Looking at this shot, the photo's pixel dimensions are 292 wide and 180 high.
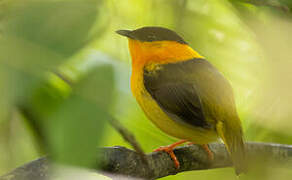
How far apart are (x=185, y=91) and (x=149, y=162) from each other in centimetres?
59

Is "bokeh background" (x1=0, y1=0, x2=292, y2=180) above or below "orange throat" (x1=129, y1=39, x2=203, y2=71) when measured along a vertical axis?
above

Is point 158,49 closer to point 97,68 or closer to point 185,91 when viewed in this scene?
point 185,91

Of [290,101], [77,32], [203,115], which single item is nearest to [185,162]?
[203,115]

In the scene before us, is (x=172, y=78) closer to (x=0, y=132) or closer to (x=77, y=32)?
(x=0, y=132)

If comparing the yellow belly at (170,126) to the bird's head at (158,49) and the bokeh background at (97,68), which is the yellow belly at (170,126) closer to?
the bird's head at (158,49)

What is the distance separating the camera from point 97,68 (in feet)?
2.20

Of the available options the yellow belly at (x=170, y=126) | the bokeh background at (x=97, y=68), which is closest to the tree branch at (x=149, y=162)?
the bokeh background at (x=97, y=68)

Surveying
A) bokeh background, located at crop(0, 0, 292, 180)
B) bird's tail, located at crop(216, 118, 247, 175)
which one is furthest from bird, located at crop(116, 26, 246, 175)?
bokeh background, located at crop(0, 0, 292, 180)

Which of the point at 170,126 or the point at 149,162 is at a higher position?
the point at 170,126

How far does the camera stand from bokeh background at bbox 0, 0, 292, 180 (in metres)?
0.56

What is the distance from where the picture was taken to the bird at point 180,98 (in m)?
2.36

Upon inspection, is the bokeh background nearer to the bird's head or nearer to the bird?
the bird

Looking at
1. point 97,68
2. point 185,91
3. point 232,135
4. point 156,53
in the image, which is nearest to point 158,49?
point 156,53

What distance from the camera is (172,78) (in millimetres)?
2723
